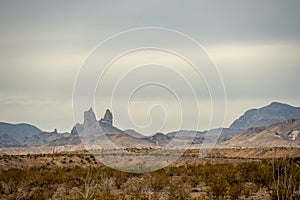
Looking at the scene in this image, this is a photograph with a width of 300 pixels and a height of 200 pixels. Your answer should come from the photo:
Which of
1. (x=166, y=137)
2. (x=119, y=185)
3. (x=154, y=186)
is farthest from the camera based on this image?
(x=166, y=137)

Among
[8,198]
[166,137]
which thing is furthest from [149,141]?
[8,198]

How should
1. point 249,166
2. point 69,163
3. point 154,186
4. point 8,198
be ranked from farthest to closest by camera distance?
point 69,163
point 249,166
point 154,186
point 8,198

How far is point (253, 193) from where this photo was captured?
23.2m

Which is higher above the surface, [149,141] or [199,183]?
[149,141]

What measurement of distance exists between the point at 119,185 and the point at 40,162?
29.1 m

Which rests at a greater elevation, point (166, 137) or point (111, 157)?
point (166, 137)

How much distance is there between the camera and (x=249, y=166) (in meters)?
33.5

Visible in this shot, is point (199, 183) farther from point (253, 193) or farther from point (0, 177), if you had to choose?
point (0, 177)

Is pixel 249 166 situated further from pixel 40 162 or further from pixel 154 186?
pixel 40 162

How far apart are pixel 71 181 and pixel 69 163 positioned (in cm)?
2631

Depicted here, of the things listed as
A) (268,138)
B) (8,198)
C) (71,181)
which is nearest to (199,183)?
(71,181)

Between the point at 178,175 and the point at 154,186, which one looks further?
the point at 178,175

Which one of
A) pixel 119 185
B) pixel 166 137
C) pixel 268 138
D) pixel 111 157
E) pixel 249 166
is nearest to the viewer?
pixel 119 185

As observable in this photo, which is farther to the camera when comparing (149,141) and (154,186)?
(149,141)
